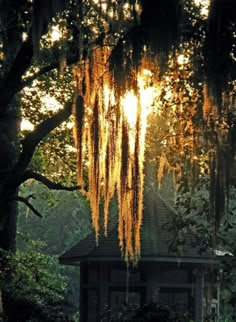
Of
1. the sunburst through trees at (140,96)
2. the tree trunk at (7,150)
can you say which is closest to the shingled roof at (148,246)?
the tree trunk at (7,150)

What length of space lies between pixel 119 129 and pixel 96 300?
63.9 ft

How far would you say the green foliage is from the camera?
910 inches

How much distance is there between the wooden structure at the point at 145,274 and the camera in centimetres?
2795

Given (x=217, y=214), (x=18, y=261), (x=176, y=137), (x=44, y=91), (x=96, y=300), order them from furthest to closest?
(x=96, y=300) → (x=44, y=91) → (x=18, y=261) → (x=176, y=137) → (x=217, y=214)

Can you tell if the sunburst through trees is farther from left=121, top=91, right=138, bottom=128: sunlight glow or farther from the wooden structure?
the wooden structure

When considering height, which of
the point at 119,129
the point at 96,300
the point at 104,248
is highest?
the point at 119,129

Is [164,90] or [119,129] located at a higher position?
[164,90]

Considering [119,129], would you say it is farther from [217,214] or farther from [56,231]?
[56,231]

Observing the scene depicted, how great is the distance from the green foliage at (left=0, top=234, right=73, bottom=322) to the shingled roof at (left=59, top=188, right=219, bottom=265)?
2.88 m

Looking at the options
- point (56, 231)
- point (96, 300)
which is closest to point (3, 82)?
point (96, 300)

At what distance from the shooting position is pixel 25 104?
89.3 feet

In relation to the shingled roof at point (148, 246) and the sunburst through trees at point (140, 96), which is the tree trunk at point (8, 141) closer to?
the shingled roof at point (148, 246)

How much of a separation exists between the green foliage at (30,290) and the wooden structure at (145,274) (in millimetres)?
3441

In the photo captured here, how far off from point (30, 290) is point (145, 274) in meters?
6.54
